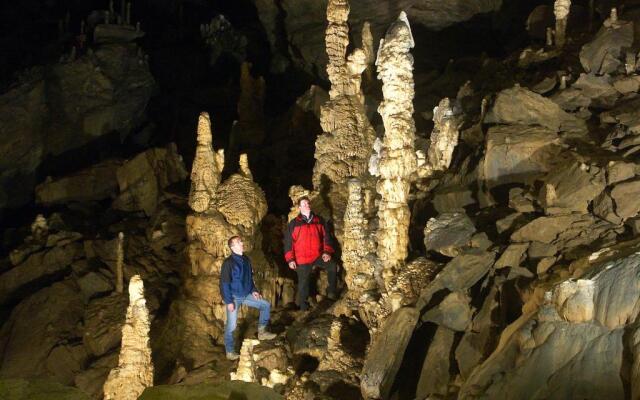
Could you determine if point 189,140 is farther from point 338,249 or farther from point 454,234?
point 454,234

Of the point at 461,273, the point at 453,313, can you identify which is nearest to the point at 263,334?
the point at 461,273

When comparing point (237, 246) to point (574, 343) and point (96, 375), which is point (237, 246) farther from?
point (96, 375)

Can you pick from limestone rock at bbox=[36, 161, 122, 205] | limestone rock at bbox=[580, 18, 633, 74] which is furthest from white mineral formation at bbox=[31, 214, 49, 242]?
limestone rock at bbox=[580, 18, 633, 74]

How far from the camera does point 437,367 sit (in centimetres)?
712

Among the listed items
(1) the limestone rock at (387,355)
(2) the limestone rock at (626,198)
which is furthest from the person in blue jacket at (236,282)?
(2) the limestone rock at (626,198)

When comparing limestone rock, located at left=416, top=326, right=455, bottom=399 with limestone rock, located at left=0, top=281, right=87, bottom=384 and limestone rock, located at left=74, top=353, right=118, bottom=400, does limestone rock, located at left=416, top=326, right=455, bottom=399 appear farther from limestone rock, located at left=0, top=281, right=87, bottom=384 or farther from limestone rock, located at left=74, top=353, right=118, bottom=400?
limestone rock, located at left=0, top=281, right=87, bottom=384

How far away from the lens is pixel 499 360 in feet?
19.5

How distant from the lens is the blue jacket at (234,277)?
31.3ft

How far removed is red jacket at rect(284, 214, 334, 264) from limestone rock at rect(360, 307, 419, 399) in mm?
2540

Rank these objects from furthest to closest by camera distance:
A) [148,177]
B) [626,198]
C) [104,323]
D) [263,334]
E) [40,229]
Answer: [148,177] < [40,229] < [104,323] < [263,334] < [626,198]

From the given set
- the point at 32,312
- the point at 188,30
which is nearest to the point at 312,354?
the point at 32,312

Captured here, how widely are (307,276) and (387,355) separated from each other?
10.1ft

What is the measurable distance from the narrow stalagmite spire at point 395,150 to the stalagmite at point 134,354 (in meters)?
3.41

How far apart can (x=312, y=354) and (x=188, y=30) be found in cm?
2400
